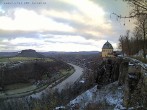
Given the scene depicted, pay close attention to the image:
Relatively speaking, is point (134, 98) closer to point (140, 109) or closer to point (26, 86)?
point (140, 109)

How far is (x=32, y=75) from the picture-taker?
140 metres

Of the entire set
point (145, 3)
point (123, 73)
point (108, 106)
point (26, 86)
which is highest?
point (145, 3)

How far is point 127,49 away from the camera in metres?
62.8

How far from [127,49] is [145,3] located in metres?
55.3

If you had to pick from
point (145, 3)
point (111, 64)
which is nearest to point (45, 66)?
point (111, 64)

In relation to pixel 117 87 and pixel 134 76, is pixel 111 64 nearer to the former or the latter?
pixel 117 87

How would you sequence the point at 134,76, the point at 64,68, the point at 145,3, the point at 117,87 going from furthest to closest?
the point at 64,68, the point at 117,87, the point at 134,76, the point at 145,3

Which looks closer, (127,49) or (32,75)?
(127,49)

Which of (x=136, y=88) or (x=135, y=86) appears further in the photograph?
(x=135, y=86)

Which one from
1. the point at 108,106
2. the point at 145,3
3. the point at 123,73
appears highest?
the point at 145,3

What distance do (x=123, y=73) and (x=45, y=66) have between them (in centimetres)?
13178

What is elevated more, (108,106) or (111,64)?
(111,64)

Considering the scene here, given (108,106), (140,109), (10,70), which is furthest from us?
(10,70)

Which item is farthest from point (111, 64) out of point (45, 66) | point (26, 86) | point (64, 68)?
point (64, 68)
